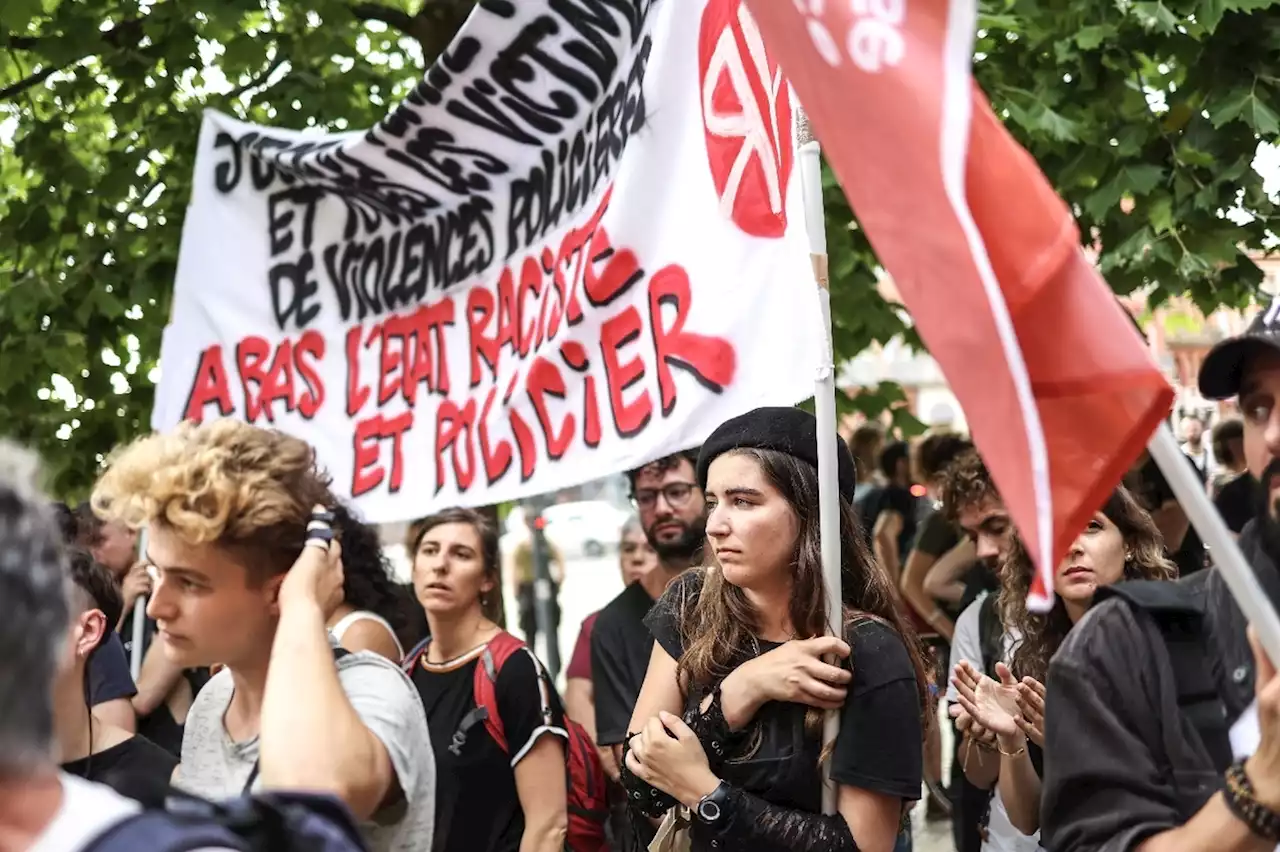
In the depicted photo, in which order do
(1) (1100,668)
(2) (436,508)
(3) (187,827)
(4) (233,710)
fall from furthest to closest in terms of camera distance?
(2) (436,508) → (4) (233,710) → (1) (1100,668) → (3) (187,827)

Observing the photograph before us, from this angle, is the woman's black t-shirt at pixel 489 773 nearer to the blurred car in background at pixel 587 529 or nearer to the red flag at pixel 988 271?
the red flag at pixel 988 271

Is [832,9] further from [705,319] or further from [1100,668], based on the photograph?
[705,319]

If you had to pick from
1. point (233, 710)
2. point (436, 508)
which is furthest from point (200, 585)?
point (436, 508)

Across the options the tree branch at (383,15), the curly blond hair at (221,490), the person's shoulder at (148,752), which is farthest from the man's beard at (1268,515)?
the tree branch at (383,15)

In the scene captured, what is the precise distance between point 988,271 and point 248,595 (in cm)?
144

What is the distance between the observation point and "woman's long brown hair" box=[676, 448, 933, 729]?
11.8 feet

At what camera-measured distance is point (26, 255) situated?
25.7ft

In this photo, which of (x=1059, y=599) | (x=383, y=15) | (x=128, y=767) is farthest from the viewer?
(x=383, y=15)

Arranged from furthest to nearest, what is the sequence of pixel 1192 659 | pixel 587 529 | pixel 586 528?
1. pixel 586 528
2. pixel 587 529
3. pixel 1192 659

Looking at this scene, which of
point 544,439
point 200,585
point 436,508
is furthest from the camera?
point 436,508

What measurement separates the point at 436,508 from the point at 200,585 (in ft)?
6.34

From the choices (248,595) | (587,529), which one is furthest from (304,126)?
(587,529)

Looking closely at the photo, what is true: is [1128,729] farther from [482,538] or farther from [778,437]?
[482,538]

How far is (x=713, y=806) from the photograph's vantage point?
3.34 meters
